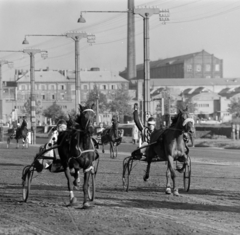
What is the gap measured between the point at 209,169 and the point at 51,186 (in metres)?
8.16

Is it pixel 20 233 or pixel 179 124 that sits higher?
pixel 179 124

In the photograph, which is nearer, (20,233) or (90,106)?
(20,233)

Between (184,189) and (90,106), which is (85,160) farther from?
(184,189)

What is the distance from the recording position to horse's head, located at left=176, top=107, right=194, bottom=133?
15.3 meters

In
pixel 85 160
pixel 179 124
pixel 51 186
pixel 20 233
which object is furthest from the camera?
pixel 51 186

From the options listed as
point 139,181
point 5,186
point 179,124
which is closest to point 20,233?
point 179,124

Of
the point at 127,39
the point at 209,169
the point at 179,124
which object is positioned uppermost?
the point at 127,39

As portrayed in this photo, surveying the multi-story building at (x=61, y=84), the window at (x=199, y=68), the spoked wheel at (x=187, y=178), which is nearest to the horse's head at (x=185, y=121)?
the spoked wheel at (x=187, y=178)

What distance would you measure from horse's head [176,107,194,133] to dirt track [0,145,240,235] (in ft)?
4.85

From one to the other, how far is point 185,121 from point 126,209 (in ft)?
11.4

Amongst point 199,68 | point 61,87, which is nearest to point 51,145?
point 61,87

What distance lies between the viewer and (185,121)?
15.4 meters

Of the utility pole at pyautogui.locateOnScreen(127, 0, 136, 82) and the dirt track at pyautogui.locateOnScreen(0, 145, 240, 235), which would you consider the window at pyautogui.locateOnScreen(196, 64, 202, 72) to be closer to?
the utility pole at pyautogui.locateOnScreen(127, 0, 136, 82)

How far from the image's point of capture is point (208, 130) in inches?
2375
